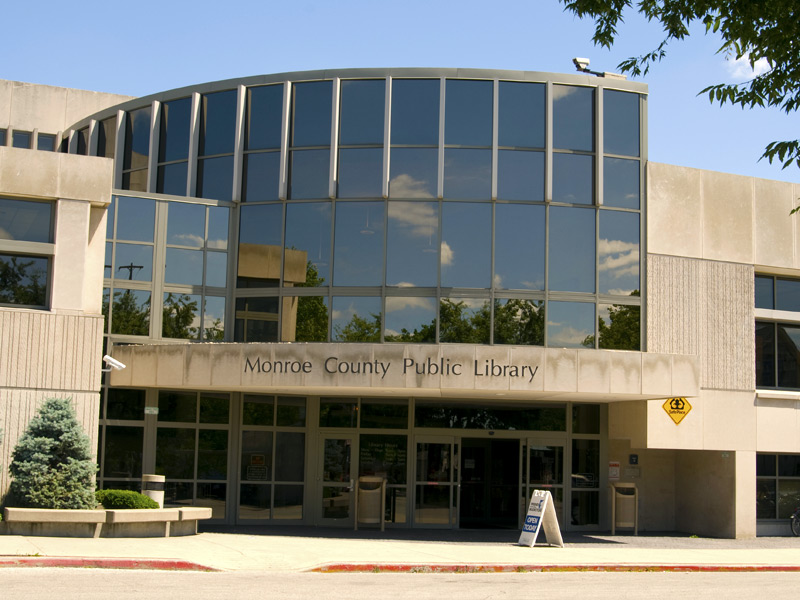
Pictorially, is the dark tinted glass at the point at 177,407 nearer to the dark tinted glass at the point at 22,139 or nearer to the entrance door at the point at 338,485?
the entrance door at the point at 338,485

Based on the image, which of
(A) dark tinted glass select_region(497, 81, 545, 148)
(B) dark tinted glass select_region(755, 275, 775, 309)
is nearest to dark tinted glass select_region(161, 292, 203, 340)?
(A) dark tinted glass select_region(497, 81, 545, 148)

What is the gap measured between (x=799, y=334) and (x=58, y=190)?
1966 cm

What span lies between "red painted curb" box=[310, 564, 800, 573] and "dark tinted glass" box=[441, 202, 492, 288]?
7.67m

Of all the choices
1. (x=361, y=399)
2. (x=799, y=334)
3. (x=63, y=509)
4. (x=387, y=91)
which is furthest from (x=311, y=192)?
(x=799, y=334)

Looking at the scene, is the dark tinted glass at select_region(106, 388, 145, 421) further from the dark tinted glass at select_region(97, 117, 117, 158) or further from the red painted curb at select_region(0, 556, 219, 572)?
the red painted curb at select_region(0, 556, 219, 572)

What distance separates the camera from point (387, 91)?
23.5m

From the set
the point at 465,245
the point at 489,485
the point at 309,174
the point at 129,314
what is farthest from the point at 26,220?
the point at 489,485

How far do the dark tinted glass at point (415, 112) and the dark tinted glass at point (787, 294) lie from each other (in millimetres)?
10658

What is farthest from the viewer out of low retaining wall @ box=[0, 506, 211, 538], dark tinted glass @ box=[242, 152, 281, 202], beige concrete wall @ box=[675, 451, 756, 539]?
beige concrete wall @ box=[675, 451, 756, 539]

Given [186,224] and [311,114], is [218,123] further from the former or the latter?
[186,224]

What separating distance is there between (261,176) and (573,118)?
777 cm

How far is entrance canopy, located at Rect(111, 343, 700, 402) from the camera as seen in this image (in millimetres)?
21000

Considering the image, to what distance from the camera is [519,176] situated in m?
23.5

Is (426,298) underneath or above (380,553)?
above
